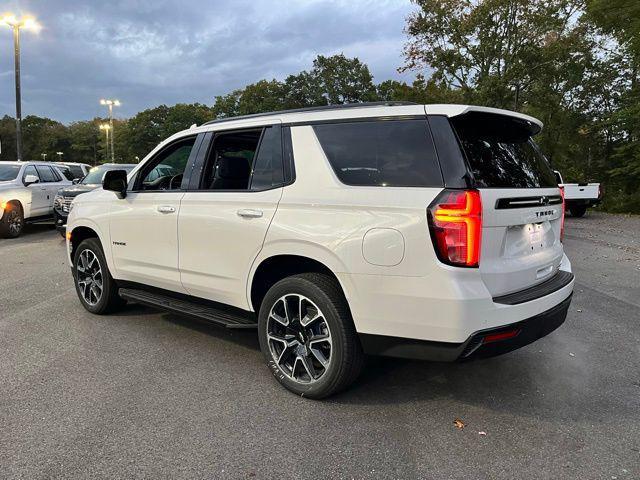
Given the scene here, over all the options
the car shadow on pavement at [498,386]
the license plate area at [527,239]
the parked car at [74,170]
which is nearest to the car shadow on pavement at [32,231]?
the parked car at [74,170]

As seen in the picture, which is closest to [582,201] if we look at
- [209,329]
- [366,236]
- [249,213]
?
[209,329]

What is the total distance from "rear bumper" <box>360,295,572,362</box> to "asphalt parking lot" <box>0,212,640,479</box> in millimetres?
482

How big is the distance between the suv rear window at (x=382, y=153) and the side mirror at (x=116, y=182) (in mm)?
2257

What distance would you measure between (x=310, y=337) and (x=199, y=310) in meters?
1.14

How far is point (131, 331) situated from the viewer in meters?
4.82

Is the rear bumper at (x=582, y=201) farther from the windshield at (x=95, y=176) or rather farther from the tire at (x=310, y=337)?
the tire at (x=310, y=337)

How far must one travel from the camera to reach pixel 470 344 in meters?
2.80

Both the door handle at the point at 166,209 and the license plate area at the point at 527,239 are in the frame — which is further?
the door handle at the point at 166,209

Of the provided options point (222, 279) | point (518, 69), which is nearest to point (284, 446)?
point (222, 279)

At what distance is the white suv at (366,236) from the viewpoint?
279 cm

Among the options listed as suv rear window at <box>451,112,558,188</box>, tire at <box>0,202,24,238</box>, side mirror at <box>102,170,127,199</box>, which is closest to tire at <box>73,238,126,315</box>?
side mirror at <box>102,170,127,199</box>

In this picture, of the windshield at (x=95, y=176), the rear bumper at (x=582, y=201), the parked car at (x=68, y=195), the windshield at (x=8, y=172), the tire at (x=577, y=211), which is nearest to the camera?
the parked car at (x=68, y=195)

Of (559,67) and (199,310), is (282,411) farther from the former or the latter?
(559,67)

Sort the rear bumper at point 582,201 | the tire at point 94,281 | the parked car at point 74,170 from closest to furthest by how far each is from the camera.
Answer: the tire at point 94,281
the parked car at point 74,170
the rear bumper at point 582,201
